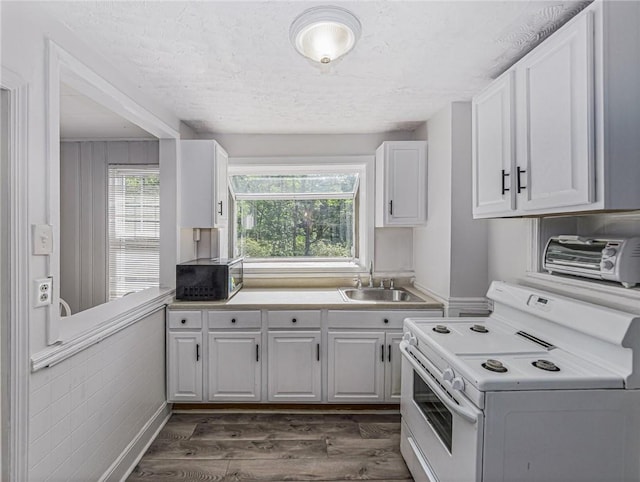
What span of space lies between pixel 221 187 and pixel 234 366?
1487 mm

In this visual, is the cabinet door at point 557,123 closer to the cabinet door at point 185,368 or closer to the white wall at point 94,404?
the white wall at point 94,404

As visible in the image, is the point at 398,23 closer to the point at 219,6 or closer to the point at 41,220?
the point at 219,6

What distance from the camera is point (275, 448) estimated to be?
2191mm

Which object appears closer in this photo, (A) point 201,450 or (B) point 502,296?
(B) point 502,296

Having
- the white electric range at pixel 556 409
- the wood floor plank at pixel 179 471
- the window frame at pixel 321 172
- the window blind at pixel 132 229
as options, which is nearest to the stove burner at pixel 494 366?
the white electric range at pixel 556 409

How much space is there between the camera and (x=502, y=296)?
1888mm

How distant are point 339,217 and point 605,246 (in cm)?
232

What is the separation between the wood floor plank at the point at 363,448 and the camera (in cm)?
214

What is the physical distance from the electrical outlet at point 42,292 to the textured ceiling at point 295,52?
1.09m

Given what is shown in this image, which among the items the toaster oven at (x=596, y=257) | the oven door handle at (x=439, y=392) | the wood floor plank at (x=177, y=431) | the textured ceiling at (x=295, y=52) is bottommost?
the wood floor plank at (x=177, y=431)

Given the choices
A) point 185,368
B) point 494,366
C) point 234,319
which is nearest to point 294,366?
point 234,319

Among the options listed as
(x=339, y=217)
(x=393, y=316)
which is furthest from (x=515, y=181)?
(x=339, y=217)

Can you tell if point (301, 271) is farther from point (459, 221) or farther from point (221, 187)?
point (459, 221)

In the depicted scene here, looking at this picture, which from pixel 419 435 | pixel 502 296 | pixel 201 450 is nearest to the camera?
pixel 419 435
